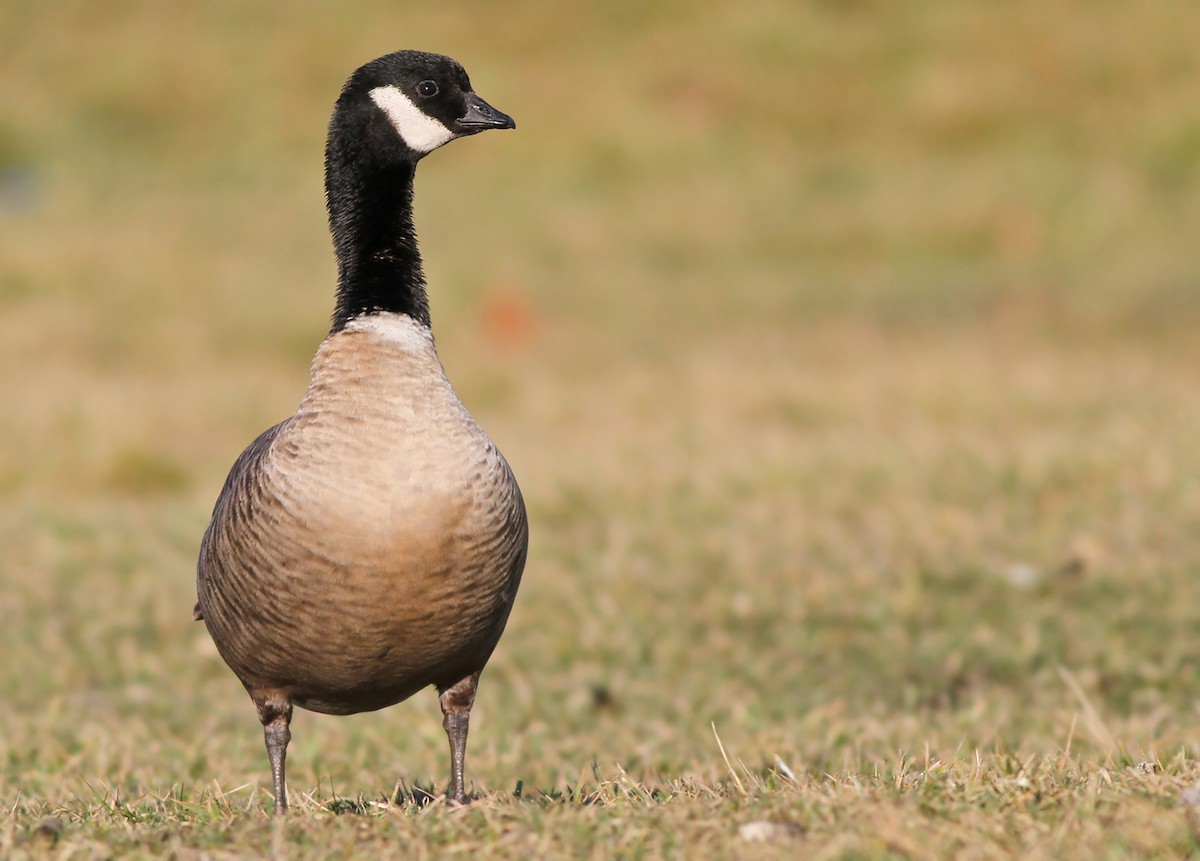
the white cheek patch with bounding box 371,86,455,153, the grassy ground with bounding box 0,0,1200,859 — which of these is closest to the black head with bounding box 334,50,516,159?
the white cheek patch with bounding box 371,86,455,153

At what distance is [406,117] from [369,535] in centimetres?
145

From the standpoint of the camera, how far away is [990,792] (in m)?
3.62

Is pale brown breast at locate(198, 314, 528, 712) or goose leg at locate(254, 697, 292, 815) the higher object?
pale brown breast at locate(198, 314, 528, 712)

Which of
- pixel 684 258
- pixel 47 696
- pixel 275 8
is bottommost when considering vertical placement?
pixel 47 696

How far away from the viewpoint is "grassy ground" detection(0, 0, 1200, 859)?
448cm

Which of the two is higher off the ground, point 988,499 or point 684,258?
point 684,258

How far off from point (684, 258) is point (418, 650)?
19521 mm

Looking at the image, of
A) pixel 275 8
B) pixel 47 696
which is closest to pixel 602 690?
pixel 47 696

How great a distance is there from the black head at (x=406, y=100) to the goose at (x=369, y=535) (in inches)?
10.7

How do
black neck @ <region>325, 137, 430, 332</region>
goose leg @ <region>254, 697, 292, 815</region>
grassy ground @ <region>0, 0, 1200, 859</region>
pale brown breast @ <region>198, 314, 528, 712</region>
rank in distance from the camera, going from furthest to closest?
grassy ground @ <region>0, 0, 1200, 859</region> → black neck @ <region>325, 137, 430, 332</region> → goose leg @ <region>254, 697, 292, 815</region> → pale brown breast @ <region>198, 314, 528, 712</region>

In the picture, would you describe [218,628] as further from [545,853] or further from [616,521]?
[616,521]

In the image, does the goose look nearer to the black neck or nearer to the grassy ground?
the black neck

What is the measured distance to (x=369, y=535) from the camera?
378cm

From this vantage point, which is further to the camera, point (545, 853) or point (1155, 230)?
point (1155, 230)
